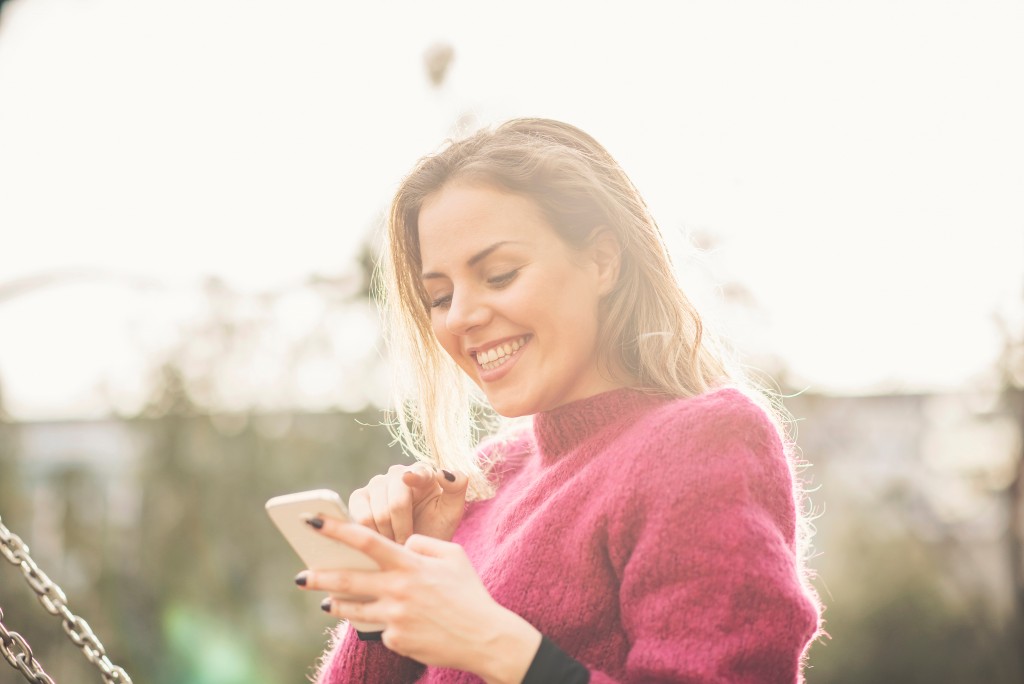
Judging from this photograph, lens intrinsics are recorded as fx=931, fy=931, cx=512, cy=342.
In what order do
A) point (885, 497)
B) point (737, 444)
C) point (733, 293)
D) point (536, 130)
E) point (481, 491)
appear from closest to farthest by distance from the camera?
point (737, 444) < point (536, 130) < point (481, 491) < point (733, 293) < point (885, 497)

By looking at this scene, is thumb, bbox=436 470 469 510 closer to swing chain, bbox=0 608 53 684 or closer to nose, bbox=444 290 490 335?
nose, bbox=444 290 490 335

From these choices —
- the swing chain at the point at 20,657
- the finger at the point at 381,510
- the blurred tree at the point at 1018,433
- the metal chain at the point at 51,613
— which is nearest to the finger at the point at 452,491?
the finger at the point at 381,510

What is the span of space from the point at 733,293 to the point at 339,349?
2964 millimetres

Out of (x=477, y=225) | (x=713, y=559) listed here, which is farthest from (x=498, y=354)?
(x=713, y=559)

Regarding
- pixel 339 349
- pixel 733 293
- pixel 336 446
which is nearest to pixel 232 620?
pixel 336 446

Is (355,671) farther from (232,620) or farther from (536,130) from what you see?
(232,620)

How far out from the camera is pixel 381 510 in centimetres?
153

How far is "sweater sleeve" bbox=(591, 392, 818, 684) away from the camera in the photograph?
1137 mm

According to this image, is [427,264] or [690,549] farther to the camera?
[427,264]

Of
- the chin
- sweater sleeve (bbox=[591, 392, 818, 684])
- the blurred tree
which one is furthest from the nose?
the blurred tree

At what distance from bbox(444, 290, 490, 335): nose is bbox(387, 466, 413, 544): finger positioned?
0.27 metres

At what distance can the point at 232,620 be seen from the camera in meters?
7.33

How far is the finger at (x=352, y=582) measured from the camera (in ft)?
3.65

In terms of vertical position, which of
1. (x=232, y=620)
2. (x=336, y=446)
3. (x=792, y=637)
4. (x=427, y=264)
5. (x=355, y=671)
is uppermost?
(x=427, y=264)
